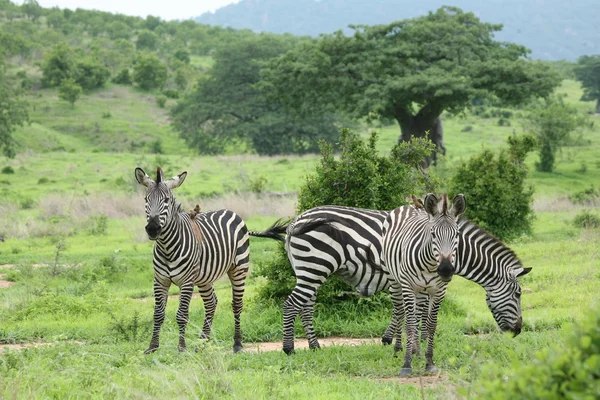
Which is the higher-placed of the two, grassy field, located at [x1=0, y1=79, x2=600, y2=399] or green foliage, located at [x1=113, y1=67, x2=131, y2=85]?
green foliage, located at [x1=113, y1=67, x2=131, y2=85]

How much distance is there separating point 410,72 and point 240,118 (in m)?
22.9

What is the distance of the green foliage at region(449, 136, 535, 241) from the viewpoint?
18250mm

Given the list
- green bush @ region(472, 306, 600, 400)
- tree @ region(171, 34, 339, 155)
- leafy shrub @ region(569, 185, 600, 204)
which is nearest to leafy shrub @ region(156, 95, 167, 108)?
tree @ region(171, 34, 339, 155)

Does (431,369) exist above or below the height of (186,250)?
below

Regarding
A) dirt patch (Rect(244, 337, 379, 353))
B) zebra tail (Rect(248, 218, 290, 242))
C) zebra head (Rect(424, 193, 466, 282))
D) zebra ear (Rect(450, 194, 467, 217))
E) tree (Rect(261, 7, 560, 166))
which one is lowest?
dirt patch (Rect(244, 337, 379, 353))

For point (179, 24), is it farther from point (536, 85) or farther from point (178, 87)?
→ point (536, 85)

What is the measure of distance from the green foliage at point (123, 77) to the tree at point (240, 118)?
1748cm

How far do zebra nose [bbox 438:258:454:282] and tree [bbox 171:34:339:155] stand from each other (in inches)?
1493

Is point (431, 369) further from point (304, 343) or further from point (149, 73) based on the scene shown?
point (149, 73)

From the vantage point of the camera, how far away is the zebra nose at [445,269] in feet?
23.1

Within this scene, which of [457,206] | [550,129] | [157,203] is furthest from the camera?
[550,129]

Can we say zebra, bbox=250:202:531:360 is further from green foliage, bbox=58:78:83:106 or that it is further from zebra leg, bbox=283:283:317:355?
green foliage, bbox=58:78:83:106

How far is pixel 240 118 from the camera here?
4812cm

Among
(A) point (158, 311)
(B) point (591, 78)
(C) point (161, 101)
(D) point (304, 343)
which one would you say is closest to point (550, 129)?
(B) point (591, 78)
